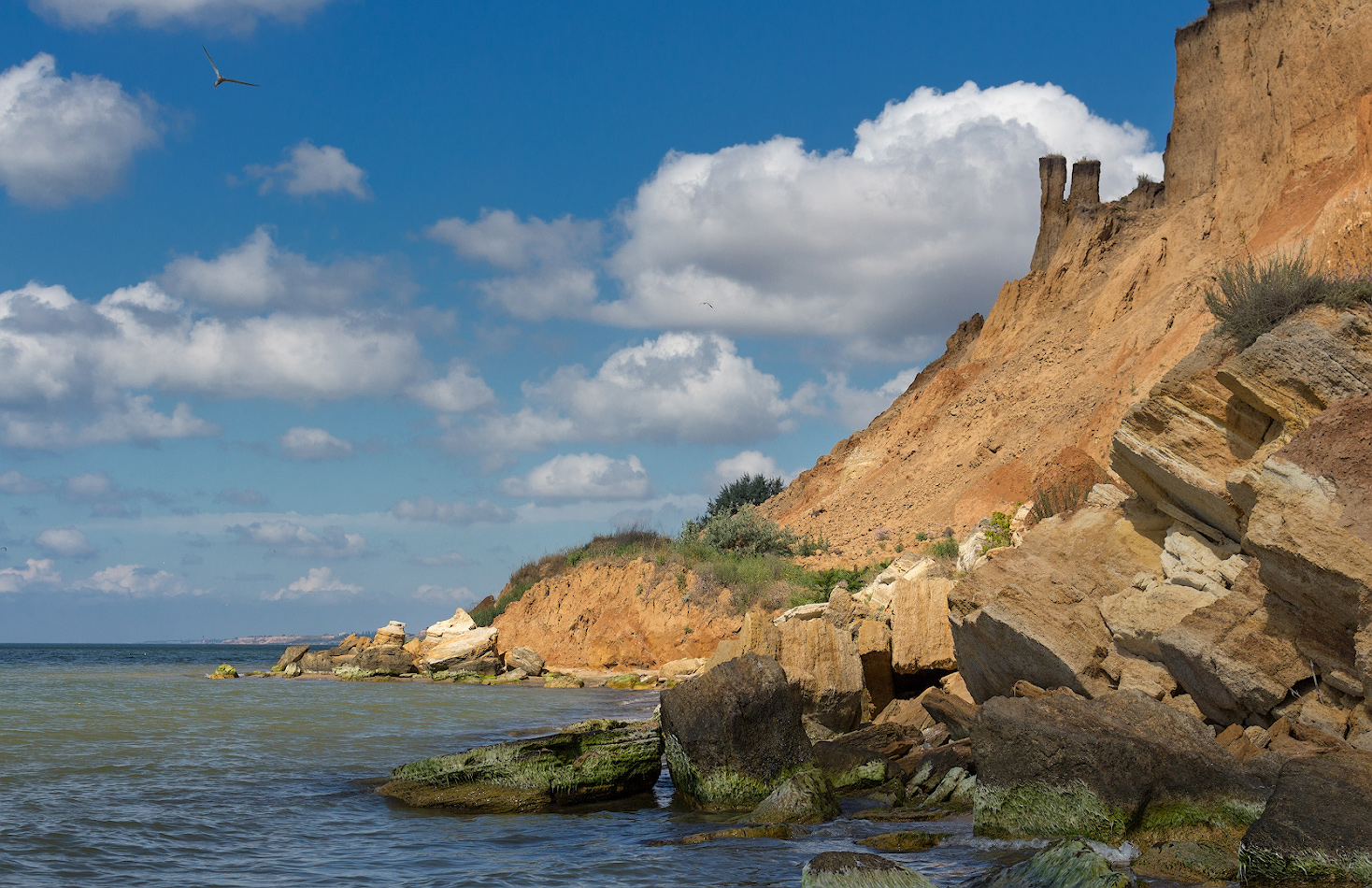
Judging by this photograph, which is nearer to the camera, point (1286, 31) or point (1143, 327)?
point (1286, 31)

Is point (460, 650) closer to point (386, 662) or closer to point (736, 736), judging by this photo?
point (386, 662)

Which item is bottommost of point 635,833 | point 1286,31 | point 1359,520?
point 635,833

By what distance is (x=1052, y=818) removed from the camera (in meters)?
7.40

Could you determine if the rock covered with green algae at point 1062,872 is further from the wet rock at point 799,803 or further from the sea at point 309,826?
the wet rock at point 799,803

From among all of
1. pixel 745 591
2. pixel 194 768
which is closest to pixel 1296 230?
pixel 745 591

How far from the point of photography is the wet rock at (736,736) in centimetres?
964

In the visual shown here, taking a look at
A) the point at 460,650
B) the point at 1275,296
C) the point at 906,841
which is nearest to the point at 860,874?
the point at 906,841

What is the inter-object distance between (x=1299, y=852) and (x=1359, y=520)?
256 centimetres

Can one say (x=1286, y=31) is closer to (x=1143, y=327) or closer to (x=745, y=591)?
(x=1143, y=327)

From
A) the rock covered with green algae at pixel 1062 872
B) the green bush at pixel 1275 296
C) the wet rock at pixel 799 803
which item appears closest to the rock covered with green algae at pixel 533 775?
the wet rock at pixel 799 803

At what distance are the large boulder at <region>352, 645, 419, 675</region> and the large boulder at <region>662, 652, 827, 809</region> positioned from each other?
67.8 feet

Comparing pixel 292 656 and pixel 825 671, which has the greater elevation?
pixel 825 671

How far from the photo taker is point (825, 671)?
12.6 m

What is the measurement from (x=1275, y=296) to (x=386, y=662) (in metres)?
25.4
